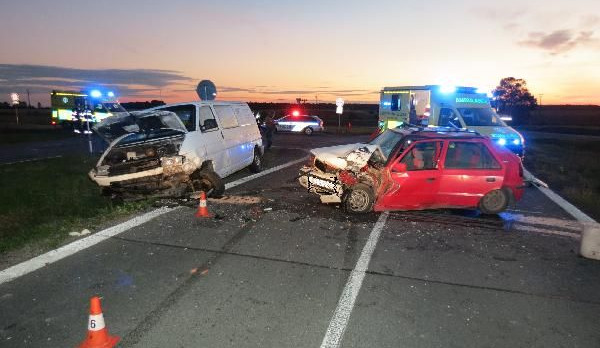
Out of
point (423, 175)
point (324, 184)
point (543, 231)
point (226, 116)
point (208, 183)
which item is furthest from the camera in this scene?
point (226, 116)

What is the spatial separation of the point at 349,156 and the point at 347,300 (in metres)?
4.09

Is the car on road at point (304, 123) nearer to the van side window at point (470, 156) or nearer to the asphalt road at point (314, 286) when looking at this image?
the van side window at point (470, 156)

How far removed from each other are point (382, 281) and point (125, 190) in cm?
525

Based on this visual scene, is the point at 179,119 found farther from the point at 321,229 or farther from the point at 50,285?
the point at 50,285

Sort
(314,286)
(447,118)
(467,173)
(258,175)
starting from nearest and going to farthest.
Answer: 1. (314,286)
2. (467,173)
3. (258,175)
4. (447,118)

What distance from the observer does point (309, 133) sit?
100 ft

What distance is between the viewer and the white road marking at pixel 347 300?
11.9 feet

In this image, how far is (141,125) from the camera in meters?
8.56

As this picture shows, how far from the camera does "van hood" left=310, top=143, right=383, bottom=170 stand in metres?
7.93

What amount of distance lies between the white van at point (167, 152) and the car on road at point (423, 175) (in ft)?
7.33

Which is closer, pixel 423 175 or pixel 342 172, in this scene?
pixel 423 175

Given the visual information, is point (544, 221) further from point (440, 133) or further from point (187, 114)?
point (187, 114)

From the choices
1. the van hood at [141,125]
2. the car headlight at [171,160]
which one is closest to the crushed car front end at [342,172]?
the car headlight at [171,160]

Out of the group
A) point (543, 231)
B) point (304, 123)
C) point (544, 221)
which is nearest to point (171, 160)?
point (543, 231)
